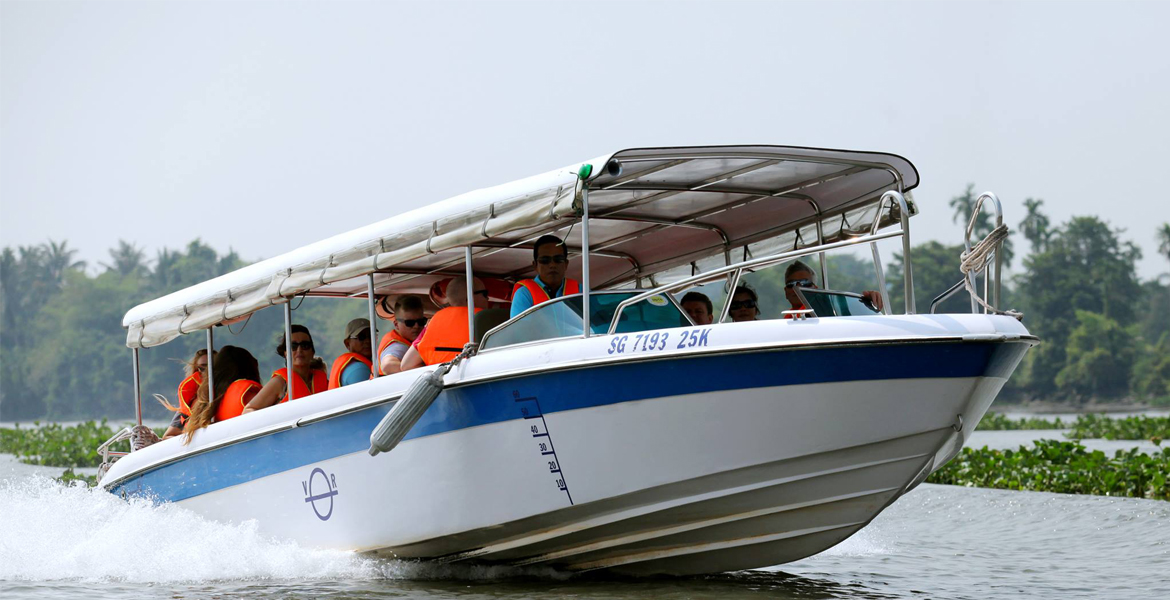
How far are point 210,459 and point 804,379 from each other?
4.86 m

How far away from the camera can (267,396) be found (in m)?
8.92

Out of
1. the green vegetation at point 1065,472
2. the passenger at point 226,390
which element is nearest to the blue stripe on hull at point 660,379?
the passenger at point 226,390

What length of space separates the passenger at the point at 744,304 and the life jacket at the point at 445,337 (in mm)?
1745

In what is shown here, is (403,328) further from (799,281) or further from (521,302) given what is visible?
(799,281)

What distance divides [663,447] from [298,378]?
3.75 m

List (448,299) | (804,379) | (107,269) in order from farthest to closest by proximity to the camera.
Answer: (107,269) → (448,299) → (804,379)

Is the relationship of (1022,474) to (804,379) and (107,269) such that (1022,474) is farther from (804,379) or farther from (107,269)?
(107,269)

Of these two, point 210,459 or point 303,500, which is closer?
point 303,500

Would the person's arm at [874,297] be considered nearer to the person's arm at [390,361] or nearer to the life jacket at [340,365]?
the person's arm at [390,361]

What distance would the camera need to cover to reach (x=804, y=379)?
608cm

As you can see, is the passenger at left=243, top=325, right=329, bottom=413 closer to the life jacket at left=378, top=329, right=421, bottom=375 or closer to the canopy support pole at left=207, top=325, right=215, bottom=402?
the canopy support pole at left=207, top=325, right=215, bottom=402

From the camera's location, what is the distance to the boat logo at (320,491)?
7855mm

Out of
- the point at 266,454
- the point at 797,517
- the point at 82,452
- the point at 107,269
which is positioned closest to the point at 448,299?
the point at 266,454

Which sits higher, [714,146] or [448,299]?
[714,146]
